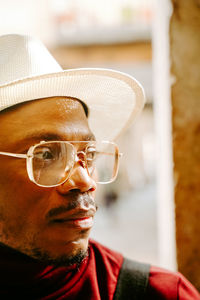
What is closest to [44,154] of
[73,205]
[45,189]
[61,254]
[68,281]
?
[45,189]

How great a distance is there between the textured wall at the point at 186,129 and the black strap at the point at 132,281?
44 centimetres

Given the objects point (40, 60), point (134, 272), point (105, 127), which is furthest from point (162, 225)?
point (40, 60)

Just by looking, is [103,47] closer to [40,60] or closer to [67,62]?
[67,62]

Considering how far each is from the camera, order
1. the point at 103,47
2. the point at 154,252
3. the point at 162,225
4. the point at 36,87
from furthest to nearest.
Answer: the point at 103,47
the point at 154,252
the point at 162,225
the point at 36,87

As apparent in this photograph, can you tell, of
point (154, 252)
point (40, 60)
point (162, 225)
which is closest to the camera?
point (40, 60)

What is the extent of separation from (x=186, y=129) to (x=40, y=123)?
3.04 feet

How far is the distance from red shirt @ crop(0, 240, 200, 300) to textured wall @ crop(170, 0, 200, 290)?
0.40 m

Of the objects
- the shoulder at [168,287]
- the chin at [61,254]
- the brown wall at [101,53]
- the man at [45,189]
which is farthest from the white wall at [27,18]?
the shoulder at [168,287]

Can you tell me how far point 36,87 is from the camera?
1.26 m

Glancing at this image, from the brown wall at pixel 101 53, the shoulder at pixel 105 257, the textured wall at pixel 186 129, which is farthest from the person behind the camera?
the brown wall at pixel 101 53

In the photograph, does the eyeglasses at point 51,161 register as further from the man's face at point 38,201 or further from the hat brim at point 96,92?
the hat brim at point 96,92

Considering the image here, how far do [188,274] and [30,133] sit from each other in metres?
1.26

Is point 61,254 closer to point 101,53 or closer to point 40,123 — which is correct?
point 40,123

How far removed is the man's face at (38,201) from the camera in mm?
1249
